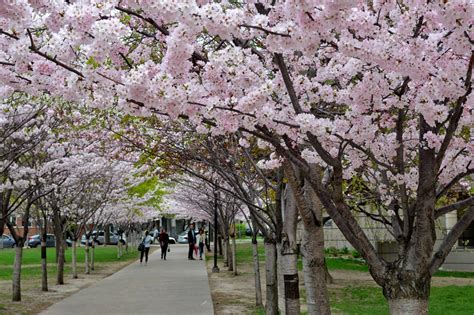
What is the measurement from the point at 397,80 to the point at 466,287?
14242mm

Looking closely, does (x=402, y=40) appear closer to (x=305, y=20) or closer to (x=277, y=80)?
(x=305, y=20)

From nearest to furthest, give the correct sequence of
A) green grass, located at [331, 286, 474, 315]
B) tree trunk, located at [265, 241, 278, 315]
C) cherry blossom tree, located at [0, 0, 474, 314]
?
cherry blossom tree, located at [0, 0, 474, 314], tree trunk, located at [265, 241, 278, 315], green grass, located at [331, 286, 474, 315]

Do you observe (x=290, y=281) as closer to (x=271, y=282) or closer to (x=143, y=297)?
(x=271, y=282)

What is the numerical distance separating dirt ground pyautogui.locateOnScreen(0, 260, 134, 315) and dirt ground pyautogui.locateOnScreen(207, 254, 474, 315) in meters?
4.11

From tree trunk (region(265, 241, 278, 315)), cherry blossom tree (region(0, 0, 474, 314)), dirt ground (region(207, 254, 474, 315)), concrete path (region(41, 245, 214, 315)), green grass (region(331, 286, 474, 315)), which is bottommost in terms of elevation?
green grass (region(331, 286, 474, 315))

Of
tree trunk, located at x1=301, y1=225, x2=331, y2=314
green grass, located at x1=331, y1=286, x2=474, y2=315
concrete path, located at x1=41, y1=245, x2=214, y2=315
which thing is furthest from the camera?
concrete path, located at x1=41, y1=245, x2=214, y2=315

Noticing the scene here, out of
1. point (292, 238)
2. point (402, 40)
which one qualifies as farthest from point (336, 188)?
point (292, 238)

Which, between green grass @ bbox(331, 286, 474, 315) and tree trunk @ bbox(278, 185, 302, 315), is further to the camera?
→ green grass @ bbox(331, 286, 474, 315)

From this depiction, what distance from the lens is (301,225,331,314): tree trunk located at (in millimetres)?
6492

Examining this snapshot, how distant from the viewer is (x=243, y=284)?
63.0ft

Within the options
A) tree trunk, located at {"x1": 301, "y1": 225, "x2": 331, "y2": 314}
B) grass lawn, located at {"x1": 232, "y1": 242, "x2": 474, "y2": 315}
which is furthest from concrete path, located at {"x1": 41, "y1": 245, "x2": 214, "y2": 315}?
tree trunk, located at {"x1": 301, "y1": 225, "x2": 331, "y2": 314}

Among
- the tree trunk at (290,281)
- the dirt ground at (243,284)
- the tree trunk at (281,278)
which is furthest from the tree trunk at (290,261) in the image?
the dirt ground at (243,284)

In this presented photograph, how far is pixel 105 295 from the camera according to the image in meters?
16.2

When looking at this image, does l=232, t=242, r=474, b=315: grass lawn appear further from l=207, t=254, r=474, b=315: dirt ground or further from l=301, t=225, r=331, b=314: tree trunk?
l=301, t=225, r=331, b=314: tree trunk
